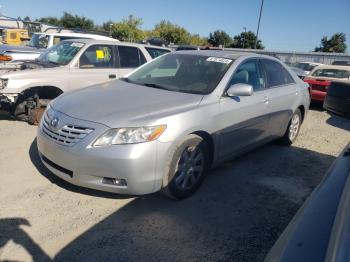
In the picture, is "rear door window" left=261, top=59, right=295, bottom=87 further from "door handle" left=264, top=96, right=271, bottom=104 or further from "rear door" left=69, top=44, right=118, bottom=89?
"rear door" left=69, top=44, right=118, bottom=89

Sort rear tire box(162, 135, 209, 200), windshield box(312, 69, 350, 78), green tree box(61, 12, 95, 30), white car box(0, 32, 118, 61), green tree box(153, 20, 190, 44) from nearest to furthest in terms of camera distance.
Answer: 1. rear tire box(162, 135, 209, 200)
2. white car box(0, 32, 118, 61)
3. windshield box(312, 69, 350, 78)
4. green tree box(153, 20, 190, 44)
5. green tree box(61, 12, 95, 30)

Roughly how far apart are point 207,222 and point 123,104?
152 cm

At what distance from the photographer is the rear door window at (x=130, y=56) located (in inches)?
292

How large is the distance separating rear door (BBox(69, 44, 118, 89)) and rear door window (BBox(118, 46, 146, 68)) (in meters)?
0.16

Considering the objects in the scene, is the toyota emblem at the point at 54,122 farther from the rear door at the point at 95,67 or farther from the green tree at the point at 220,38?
the green tree at the point at 220,38

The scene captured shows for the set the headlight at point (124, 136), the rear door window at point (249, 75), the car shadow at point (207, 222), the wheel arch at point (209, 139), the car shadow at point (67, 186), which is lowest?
the car shadow at point (207, 222)

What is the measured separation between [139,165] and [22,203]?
134cm

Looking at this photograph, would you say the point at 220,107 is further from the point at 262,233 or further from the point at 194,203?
the point at 262,233

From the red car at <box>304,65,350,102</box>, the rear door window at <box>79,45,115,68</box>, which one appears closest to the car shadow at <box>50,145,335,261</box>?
the rear door window at <box>79,45,115,68</box>

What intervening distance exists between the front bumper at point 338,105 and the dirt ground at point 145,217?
1361 millimetres

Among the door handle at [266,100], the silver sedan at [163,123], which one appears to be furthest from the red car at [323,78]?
the door handle at [266,100]

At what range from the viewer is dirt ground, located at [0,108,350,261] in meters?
2.95

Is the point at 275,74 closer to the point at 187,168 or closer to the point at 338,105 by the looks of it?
the point at 187,168

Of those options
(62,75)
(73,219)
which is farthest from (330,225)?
(62,75)
